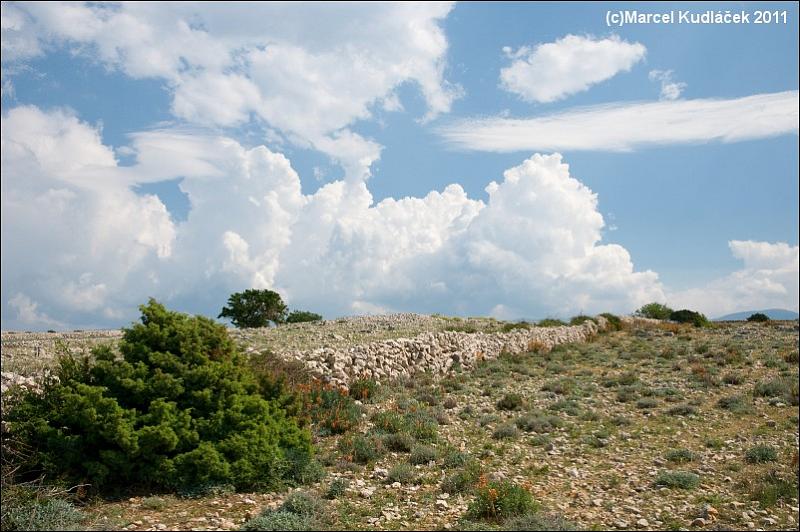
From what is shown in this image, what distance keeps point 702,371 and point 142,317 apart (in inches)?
693

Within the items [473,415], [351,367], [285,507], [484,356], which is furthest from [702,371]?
[285,507]

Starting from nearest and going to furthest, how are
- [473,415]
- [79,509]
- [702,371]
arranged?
[79,509] < [473,415] < [702,371]

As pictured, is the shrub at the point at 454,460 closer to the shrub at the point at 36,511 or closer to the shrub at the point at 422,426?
the shrub at the point at 422,426

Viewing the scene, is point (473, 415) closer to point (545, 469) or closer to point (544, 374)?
point (545, 469)

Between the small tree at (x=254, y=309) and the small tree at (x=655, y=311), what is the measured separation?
32640 mm

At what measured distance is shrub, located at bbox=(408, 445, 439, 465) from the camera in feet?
32.4

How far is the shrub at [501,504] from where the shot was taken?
7.19 m

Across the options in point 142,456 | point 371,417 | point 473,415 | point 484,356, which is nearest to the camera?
point 142,456

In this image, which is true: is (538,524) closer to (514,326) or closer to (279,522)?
(279,522)

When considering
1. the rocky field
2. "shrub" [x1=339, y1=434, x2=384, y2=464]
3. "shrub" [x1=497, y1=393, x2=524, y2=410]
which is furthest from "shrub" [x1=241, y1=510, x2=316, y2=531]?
"shrub" [x1=497, y1=393, x2=524, y2=410]

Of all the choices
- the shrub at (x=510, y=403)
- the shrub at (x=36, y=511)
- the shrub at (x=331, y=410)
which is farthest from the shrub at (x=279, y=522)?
the shrub at (x=510, y=403)

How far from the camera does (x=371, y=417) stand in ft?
40.8

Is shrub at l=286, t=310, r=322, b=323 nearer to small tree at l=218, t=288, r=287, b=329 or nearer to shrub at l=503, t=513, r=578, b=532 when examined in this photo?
small tree at l=218, t=288, r=287, b=329

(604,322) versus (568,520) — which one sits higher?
(604,322)
